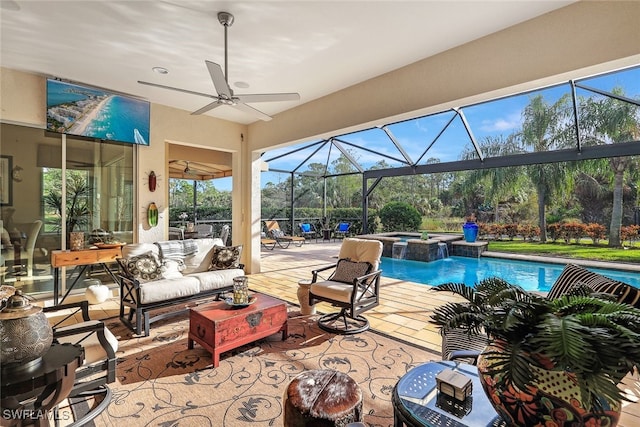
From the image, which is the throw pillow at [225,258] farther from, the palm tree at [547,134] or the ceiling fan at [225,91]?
the palm tree at [547,134]

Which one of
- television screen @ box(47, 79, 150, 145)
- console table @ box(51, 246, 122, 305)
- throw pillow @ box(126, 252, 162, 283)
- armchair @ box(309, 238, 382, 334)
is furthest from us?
television screen @ box(47, 79, 150, 145)

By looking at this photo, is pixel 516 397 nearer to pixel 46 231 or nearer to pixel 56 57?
pixel 56 57

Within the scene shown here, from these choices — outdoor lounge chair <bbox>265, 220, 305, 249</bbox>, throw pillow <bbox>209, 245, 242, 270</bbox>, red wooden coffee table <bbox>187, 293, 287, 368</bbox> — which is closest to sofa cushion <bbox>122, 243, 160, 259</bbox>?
throw pillow <bbox>209, 245, 242, 270</bbox>

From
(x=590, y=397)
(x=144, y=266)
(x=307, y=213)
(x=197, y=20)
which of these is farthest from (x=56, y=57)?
(x=307, y=213)

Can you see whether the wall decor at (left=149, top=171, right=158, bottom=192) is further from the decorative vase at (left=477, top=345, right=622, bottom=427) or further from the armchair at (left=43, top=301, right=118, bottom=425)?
the decorative vase at (left=477, top=345, right=622, bottom=427)

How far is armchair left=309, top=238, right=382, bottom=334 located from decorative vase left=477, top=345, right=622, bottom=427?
91.5 inches

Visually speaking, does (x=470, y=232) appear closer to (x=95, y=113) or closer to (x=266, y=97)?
(x=266, y=97)

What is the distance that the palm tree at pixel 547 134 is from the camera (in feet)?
25.7

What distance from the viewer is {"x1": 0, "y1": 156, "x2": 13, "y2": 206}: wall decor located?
13.6 feet

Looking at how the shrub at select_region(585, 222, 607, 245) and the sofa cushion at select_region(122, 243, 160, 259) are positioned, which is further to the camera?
the shrub at select_region(585, 222, 607, 245)

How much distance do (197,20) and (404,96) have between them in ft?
8.24

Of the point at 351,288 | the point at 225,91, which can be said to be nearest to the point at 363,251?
the point at 351,288

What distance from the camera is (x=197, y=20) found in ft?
9.69

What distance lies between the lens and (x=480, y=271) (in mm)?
7715
